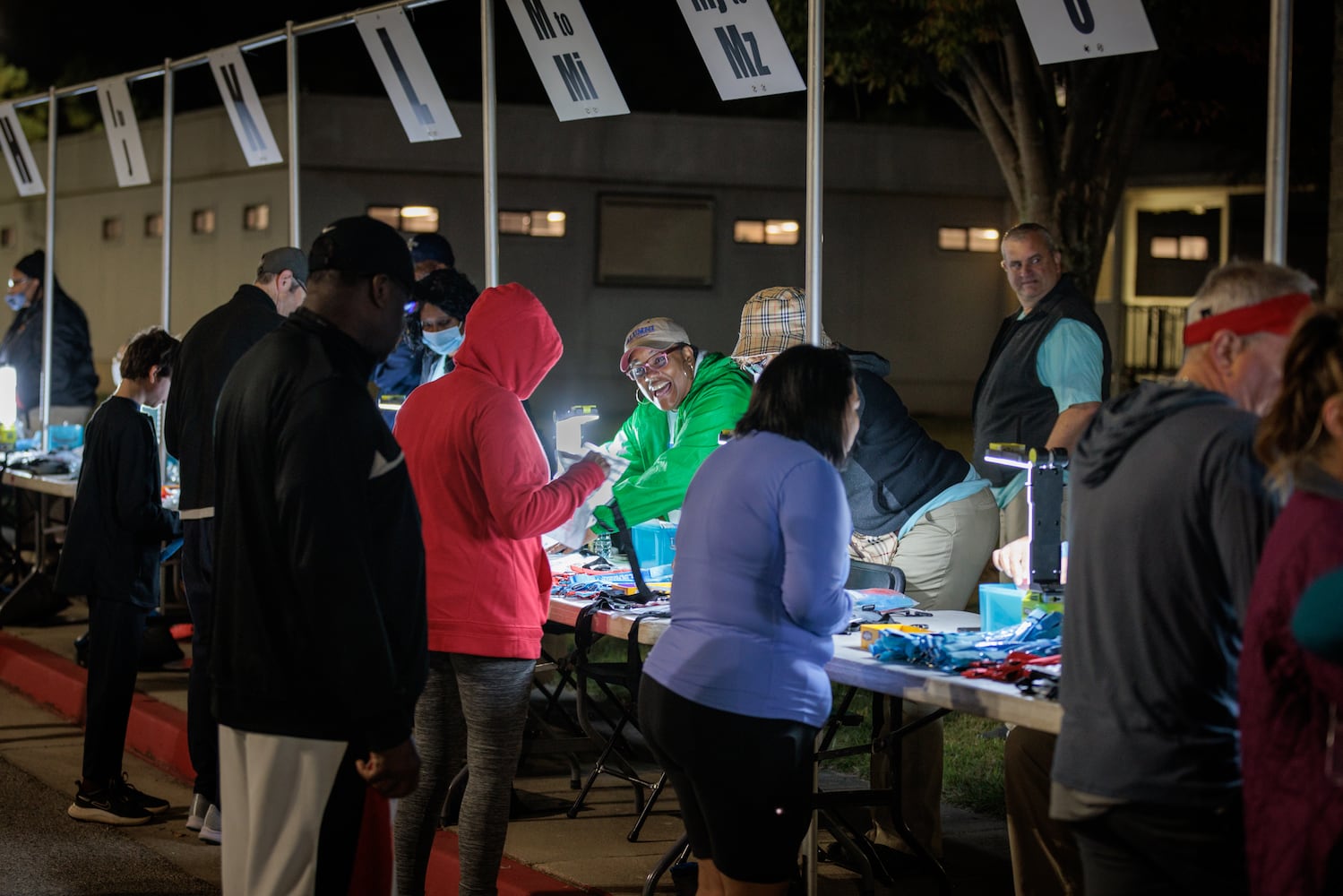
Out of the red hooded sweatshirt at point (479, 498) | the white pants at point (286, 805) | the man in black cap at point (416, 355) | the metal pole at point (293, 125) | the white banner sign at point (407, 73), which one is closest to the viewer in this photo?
the white pants at point (286, 805)

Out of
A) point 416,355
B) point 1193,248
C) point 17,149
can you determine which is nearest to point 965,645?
point 416,355

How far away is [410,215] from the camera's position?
24.2 m

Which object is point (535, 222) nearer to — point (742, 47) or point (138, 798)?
point (138, 798)

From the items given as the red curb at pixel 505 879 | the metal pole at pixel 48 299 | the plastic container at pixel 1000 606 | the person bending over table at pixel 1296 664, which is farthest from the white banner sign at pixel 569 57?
the metal pole at pixel 48 299

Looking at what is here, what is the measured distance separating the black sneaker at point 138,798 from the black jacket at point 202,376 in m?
1.30

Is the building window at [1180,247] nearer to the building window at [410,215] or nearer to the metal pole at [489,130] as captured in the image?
the building window at [410,215]

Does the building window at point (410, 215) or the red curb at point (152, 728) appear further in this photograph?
→ the building window at point (410, 215)

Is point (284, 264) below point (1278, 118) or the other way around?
below

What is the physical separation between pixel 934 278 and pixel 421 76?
19755 mm

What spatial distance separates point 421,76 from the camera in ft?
22.9

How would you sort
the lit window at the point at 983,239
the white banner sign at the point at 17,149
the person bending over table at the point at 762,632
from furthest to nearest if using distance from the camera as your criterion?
the lit window at the point at 983,239 → the white banner sign at the point at 17,149 → the person bending over table at the point at 762,632

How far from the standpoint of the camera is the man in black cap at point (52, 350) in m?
11.1

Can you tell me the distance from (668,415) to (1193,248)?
77.1 feet

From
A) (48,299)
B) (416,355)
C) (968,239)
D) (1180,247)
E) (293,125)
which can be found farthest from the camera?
(1180,247)
